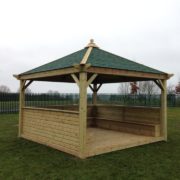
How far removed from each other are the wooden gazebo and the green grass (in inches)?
14.3

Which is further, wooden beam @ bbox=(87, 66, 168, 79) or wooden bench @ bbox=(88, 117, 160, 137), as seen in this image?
wooden bench @ bbox=(88, 117, 160, 137)

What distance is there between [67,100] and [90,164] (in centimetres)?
1580

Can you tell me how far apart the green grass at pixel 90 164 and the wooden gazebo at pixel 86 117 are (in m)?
0.36

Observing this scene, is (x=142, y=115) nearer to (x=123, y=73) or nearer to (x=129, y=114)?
(x=129, y=114)

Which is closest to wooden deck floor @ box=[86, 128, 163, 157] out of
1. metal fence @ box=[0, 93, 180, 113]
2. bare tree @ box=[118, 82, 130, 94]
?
metal fence @ box=[0, 93, 180, 113]

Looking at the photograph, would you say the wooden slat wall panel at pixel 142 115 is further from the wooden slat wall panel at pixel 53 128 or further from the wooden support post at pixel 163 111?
the wooden slat wall panel at pixel 53 128

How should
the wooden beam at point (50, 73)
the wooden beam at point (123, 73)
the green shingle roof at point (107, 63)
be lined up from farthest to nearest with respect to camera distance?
the green shingle roof at point (107, 63)
the wooden beam at point (50, 73)
the wooden beam at point (123, 73)

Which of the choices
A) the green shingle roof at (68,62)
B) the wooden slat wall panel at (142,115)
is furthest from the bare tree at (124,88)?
the green shingle roof at (68,62)

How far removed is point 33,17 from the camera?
1334 cm

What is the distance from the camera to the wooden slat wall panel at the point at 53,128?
5.84 m

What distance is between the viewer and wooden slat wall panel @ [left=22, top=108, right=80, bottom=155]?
5.84 m

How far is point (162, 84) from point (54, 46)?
551 inches

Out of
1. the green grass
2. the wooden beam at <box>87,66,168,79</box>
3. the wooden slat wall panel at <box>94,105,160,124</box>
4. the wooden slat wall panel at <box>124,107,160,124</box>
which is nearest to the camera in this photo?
the green grass

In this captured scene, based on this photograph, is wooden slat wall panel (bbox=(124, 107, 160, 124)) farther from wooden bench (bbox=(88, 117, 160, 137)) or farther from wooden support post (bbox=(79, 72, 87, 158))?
wooden support post (bbox=(79, 72, 87, 158))
